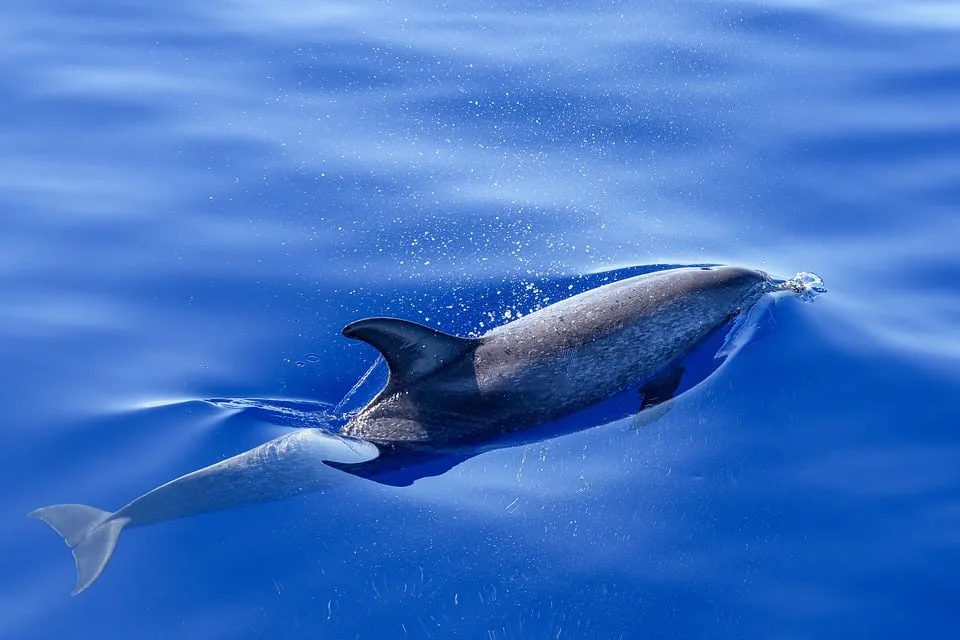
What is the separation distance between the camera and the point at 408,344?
22.8ft

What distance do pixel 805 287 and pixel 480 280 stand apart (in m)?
2.72

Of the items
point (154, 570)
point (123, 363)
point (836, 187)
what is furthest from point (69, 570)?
point (836, 187)

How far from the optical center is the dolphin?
6539mm

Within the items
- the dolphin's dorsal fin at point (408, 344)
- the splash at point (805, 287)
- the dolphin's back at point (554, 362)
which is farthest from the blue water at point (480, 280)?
the dolphin's dorsal fin at point (408, 344)

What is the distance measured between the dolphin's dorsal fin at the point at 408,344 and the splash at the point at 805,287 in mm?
2982

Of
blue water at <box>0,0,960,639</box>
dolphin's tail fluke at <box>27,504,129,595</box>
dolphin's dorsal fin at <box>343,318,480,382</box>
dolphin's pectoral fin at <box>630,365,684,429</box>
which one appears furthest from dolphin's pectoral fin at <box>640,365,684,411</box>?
dolphin's tail fluke at <box>27,504,129,595</box>

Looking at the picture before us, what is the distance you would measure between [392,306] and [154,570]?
3.03m

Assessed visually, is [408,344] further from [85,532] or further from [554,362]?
[85,532]

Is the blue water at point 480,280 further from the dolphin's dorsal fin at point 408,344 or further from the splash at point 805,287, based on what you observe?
the dolphin's dorsal fin at point 408,344

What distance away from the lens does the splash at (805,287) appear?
873cm

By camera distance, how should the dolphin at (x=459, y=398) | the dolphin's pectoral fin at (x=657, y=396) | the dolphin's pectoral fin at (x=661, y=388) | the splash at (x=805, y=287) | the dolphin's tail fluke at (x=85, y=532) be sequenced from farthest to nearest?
the splash at (x=805, y=287) → the dolphin's pectoral fin at (x=661, y=388) → the dolphin's pectoral fin at (x=657, y=396) → the dolphin at (x=459, y=398) → the dolphin's tail fluke at (x=85, y=532)

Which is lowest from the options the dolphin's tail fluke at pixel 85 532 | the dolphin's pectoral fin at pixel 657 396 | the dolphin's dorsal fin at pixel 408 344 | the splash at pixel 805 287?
the dolphin's tail fluke at pixel 85 532

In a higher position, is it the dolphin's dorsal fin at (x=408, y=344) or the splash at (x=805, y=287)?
the splash at (x=805, y=287)

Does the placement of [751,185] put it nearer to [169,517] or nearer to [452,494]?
[452,494]
